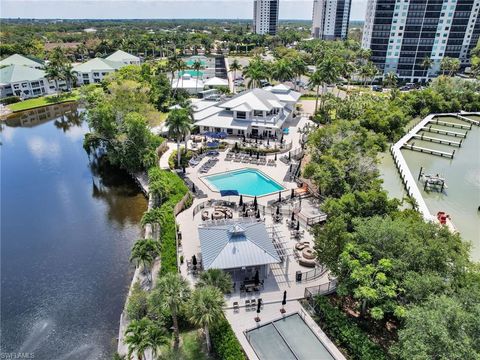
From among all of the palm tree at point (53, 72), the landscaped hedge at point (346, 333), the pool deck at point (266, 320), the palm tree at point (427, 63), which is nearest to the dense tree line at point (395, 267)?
the landscaped hedge at point (346, 333)

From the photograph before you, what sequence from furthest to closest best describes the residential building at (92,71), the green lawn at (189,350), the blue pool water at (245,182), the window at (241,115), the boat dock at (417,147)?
1. the residential building at (92,71)
2. the window at (241,115)
3. the boat dock at (417,147)
4. the blue pool water at (245,182)
5. the green lawn at (189,350)

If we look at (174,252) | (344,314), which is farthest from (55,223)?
(344,314)

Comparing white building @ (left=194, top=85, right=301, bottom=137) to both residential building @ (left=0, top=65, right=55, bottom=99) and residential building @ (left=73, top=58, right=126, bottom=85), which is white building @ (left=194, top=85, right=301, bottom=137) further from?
residential building @ (left=0, top=65, right=55, bottom=99)

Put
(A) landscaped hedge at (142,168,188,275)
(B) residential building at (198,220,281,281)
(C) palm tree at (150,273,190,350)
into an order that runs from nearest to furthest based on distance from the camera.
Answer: (C) palm tree at (150,273,190,350) < (B) residential building at (198,220,281,281) < (A) landscaped hedge at (142,168,188,275)

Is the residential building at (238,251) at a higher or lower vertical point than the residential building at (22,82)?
lower

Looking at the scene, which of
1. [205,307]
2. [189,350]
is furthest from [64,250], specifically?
[205,307]

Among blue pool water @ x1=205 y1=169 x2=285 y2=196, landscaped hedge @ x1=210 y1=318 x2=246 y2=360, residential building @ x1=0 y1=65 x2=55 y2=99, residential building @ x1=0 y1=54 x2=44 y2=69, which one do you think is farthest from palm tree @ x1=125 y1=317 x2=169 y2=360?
residential building @ x1=0 y1=54 x2=44 y2=69

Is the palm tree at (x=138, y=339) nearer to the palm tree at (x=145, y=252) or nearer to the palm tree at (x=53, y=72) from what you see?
the palm tree at (x=145, y=252)
